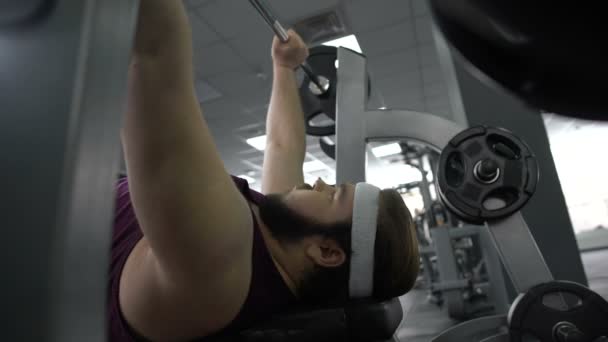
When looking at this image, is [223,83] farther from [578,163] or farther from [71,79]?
[578,163]

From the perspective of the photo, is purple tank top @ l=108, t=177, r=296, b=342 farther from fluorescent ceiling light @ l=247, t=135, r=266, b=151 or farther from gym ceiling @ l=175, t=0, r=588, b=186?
fluorescent ceiling light @ l=247, t=135, r=266, b=151

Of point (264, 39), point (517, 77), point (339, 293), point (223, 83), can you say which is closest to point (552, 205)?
point (339, 293)

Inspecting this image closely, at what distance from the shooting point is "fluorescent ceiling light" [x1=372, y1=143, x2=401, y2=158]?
236 inches

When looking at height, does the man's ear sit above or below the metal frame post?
below

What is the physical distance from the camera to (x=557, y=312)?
842mm

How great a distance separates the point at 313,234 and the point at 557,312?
575mm

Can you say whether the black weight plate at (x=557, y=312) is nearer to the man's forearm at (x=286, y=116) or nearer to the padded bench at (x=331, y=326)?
the padded bench at (x=331, y=326)

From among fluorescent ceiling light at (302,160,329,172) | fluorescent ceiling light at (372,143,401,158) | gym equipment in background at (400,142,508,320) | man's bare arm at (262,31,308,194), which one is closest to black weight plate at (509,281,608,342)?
man's bare arm at (262,31,308,194)

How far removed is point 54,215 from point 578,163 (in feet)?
26.4

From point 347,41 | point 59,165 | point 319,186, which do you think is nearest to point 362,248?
→ point 319,186

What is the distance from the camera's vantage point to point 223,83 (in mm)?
3654

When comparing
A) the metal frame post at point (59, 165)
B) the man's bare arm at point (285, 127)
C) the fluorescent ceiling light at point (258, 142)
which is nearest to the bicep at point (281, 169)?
the man's bare arm at point (285, 127)

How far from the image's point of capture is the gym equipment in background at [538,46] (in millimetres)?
268

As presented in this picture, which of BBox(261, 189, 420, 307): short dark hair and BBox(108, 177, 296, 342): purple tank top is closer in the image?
BBox(108, 177, 296, 342): purple tank top
